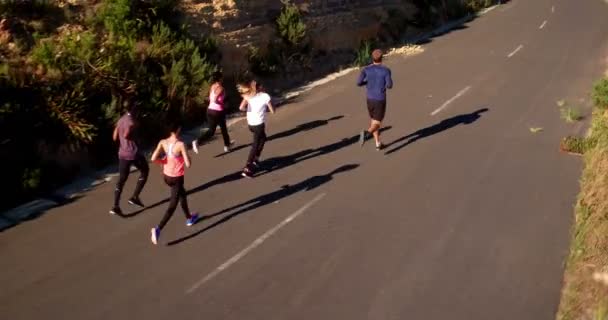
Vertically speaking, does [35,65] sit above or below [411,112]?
above

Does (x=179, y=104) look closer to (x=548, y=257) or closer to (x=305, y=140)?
(x=305, y=140)

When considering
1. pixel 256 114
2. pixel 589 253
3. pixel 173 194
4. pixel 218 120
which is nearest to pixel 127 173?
pixel 173 194

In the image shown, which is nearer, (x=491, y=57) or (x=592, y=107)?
(x=592, y=107)

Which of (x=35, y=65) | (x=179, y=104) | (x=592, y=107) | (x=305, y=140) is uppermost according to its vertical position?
(x=35, y=65)

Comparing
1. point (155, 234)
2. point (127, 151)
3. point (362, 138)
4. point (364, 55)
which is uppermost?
point (127, 151)

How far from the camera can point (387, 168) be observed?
11.2 meters

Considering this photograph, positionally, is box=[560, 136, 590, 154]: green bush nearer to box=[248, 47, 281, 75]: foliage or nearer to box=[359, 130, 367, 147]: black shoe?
box=[359, 130, 367, 147]: black shoe

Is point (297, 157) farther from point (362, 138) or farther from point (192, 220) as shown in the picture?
point (192, 220)

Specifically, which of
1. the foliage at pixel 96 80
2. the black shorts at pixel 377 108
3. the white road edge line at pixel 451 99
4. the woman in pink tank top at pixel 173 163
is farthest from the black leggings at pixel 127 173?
the white road edge line at pixel 451 99

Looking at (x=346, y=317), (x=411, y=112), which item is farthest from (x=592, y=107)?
(x=346, y=317)

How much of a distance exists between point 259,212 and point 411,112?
653 cm

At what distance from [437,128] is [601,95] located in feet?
13.8

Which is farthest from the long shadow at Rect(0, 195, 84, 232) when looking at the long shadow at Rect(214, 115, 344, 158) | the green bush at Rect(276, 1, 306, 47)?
the green bush at Rect(276, 1, 306, 47)

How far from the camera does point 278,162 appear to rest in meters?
11.6
